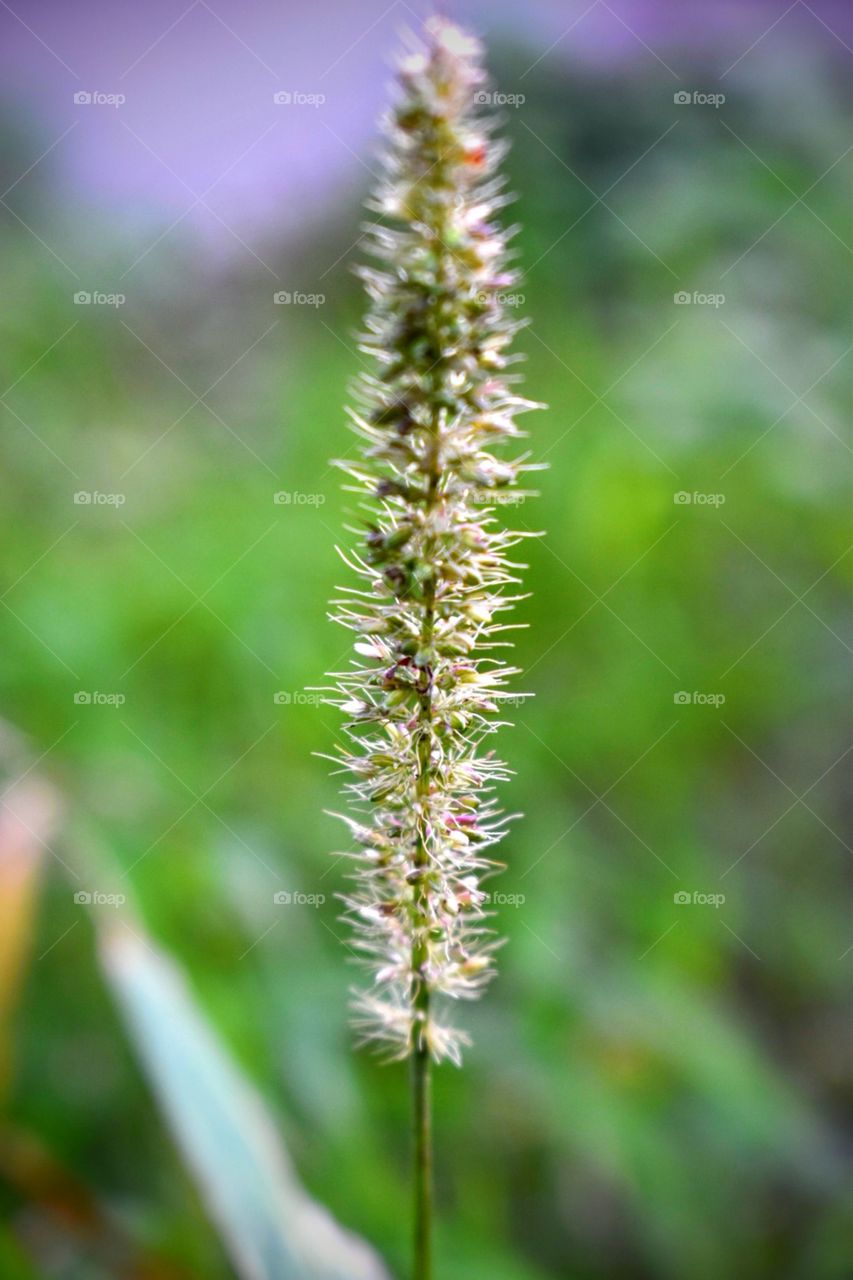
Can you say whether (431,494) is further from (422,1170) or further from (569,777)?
(569,777)

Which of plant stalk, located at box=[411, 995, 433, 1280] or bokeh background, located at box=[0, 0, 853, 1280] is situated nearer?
plant stalk, located at box=[411, 995, 433, 1280]

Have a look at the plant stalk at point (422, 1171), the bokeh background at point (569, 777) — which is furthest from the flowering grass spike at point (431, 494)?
the bokeh background at point (569, 777)

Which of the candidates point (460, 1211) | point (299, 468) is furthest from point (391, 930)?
point (299, 468)

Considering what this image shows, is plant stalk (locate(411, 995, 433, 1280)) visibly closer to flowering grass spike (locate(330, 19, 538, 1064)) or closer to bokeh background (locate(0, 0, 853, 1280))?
flowering grass spike (locate(330, 19, 538, 1064))

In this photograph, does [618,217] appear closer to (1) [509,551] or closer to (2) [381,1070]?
(1) [509,551]

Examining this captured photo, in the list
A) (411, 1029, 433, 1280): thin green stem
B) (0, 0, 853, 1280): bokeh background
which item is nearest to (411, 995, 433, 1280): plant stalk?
(411, 1029, 433, 1280): thin green stem

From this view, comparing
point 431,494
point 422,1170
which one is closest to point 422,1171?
point 422,1170
